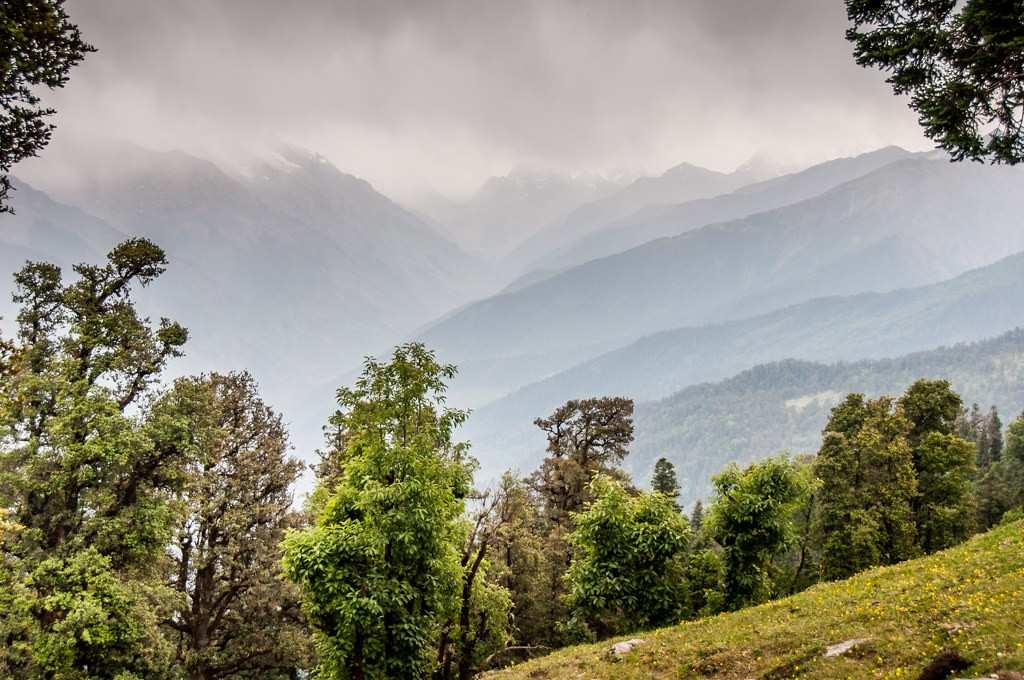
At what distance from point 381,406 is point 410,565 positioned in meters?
5.10

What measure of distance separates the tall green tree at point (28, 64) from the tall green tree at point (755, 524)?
30.6 m

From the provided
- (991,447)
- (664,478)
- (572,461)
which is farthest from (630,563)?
(991,447)

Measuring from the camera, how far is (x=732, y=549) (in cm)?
2888

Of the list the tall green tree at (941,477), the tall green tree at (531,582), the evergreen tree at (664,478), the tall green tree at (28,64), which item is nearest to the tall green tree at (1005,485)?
the tall green tree at (941,477)

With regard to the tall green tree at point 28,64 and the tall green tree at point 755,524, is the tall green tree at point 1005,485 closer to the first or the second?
the tall green tree at point 755,524

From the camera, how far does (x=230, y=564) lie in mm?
29125

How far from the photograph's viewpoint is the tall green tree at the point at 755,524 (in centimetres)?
2802

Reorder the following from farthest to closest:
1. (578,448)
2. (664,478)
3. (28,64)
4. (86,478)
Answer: (664,478) → (578,448) → (86,478) → (28,64)

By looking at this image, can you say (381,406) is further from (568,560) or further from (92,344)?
(568,560)

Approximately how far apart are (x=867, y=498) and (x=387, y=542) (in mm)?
33770

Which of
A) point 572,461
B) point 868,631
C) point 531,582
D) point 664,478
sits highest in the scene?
point 572,461

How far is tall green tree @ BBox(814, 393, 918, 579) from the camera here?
118 feet

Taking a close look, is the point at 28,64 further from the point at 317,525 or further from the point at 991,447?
the point at 991,447

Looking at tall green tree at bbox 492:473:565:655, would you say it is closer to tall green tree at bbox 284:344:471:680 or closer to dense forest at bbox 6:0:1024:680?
dense forest at bbox 6:0:1024:680
